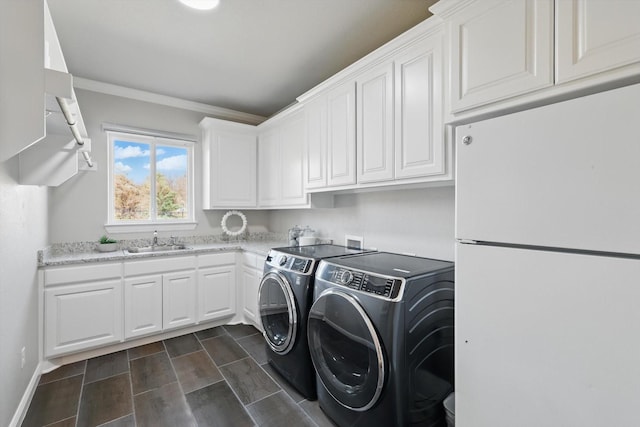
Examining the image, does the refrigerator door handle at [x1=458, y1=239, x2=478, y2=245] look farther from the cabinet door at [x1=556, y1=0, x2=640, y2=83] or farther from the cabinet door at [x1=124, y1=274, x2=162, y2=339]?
the cabinet door at [x1=124, y1=274, x2=162, y2=339]

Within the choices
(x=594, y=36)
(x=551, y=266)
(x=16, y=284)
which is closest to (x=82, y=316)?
(x=16, y=284)

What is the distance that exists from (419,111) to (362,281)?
103 centimetres

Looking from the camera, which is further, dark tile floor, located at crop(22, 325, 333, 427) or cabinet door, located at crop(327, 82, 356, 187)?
cabinet door, located at crop(327, 82, 356, 187)

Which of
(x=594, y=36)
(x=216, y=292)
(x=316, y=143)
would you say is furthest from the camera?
(x=216, y=292)

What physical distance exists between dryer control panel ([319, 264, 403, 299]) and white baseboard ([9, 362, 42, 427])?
1.95 meters

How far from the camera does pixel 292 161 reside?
2.99 metres

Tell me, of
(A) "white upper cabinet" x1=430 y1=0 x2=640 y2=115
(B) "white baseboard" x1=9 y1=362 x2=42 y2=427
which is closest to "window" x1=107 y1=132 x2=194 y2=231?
(B) "white baseboard" x1=9 y1=362 x2=42 y2=427

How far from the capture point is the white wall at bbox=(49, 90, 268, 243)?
2.83 meters

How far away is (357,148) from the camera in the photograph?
7.00 feet

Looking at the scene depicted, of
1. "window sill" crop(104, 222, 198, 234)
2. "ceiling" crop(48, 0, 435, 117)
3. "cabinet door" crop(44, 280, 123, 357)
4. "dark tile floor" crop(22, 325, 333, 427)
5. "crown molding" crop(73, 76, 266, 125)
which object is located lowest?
"dark tile floor" crop(22, 325, 333, 427)

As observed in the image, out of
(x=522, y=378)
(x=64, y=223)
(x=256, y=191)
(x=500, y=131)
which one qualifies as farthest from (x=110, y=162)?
(x=522, y=378)

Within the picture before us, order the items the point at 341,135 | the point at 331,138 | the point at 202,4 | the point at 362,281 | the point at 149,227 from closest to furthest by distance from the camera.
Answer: the point at 362,281 → the point at 202,4 → the point at 341,135 → the point at 331,138 → the point at 149,227

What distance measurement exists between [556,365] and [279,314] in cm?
164

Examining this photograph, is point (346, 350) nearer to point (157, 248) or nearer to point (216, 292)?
point (216, 292)
